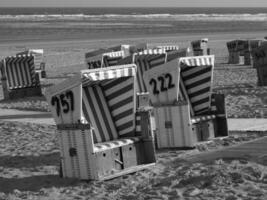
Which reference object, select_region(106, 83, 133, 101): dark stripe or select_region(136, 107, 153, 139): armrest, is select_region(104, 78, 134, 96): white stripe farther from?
select_region(136, 107, 153, 139): armrest

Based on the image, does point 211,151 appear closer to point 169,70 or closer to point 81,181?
point 169,70

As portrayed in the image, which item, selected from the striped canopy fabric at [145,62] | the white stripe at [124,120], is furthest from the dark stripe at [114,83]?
the striped canopy fabric at [145,62]

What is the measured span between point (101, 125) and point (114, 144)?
1.80 ft

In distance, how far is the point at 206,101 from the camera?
1108cm

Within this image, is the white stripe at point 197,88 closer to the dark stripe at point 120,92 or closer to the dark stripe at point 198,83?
the dark stripe at point 198,83

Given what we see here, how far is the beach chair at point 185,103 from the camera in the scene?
404 inches

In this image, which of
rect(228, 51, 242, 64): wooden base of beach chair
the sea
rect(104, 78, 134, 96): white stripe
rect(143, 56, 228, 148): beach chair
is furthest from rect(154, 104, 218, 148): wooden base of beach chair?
the sea

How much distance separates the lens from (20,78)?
67.5ft

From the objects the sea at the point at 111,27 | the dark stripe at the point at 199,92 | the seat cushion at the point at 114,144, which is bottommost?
the seat cushion at the point at 114,144

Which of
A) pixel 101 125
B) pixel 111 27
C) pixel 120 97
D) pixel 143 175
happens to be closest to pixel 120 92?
pixel 120 97

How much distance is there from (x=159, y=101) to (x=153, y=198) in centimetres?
326

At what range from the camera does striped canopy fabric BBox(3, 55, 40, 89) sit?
20.2 meters

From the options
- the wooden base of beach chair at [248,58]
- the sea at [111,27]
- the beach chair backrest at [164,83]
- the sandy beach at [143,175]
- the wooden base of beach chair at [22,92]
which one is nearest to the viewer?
the sandy beach at [143,175]

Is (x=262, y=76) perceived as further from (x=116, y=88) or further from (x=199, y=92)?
(x=116, y=88)
